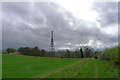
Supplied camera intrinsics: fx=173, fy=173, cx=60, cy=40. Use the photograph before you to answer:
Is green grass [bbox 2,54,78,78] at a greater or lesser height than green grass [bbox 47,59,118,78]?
lesser

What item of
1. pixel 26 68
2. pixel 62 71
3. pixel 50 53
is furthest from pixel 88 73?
pixel 50 53

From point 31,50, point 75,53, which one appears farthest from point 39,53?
point 75,53

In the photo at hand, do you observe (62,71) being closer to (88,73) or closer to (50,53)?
(88,73)

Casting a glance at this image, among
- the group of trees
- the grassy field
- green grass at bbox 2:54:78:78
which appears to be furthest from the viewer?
the group of trees

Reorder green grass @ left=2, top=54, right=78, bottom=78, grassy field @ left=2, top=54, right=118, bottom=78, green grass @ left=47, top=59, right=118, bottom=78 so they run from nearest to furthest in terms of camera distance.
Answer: green grass @ left=47, top=59, right=118, bottom=78 → grassy field @ left=2, top=54, right=118, bottom=78 → green grass @ left=2, top=54, right=78, bottom=78

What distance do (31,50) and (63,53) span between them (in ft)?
64.6

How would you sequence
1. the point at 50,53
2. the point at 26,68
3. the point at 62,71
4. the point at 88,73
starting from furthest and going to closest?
the point at 50,53
the point at 26,68
the point at 62,71
the point at 88,73

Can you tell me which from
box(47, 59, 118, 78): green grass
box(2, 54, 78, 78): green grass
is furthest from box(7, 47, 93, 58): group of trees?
box(47, 59, 118, 78): green grass

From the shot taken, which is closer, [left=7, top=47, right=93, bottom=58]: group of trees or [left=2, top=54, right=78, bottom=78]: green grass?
[left=2, top=54, right=78, bottom=78]: green grass

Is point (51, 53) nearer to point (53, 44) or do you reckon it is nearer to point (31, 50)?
point (53, 44)

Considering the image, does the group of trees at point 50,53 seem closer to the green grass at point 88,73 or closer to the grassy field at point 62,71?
the grassy field at point 62,71

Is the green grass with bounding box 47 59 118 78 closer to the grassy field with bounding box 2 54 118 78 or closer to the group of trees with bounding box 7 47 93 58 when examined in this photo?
the grassy field with bounding box 2 54 118 78

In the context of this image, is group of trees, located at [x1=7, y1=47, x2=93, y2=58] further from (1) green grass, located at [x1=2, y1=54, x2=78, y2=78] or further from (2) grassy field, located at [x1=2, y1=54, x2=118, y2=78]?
(2) grassy field, located at [x1=2, y1=54, x2=118, y2=78]

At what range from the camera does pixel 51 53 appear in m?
91.7
